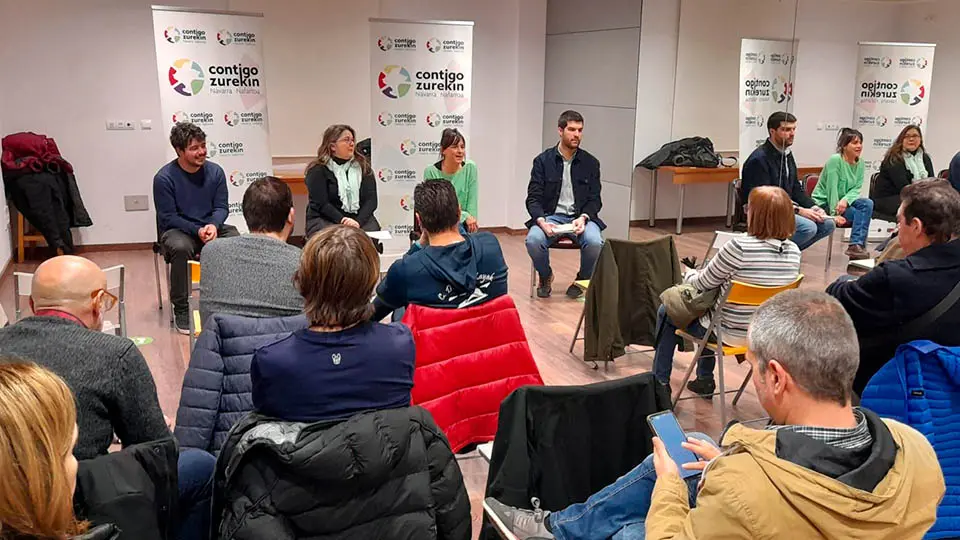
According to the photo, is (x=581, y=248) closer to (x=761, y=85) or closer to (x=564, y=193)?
(x=564, y=193)

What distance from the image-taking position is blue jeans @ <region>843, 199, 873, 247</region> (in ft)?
22.5

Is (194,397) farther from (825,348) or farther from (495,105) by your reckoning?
(495,105)

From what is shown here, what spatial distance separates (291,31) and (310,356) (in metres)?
6.35

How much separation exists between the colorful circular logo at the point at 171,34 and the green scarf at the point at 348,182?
5.27ft

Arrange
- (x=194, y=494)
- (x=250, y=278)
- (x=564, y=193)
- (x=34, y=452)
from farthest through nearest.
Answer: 1. (x=564, y=193)
2. (x=250, y=278)
3. (x=194, y=494)
4. (x=34, y=452)

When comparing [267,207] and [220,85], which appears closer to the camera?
[267,207]

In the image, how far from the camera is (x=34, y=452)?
1285 mm

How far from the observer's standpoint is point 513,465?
2031 mm

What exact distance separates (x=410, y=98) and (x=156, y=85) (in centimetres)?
247

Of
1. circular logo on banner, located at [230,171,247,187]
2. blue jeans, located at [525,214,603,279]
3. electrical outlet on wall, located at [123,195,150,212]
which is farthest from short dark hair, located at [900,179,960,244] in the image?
electrical outlet on wall, located at [123,195,150,212]

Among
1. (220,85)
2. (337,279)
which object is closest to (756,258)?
(337,279)

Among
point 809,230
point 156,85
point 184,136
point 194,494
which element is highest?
point 156,85

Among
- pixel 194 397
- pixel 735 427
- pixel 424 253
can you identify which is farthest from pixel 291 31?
pixel 735 427

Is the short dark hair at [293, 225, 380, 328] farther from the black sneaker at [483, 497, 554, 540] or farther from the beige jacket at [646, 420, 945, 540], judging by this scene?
the beige jacket at [646, 420, 945, 540]
